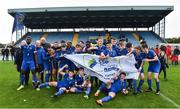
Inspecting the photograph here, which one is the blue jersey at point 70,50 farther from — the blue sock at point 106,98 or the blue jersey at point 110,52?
the blue sock at point 106,98

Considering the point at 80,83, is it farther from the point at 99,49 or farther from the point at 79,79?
the point at 99,49

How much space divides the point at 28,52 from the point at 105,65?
2890 millimetres

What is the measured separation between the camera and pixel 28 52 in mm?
13406

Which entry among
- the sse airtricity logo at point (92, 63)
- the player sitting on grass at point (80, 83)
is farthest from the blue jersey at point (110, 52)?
the player sitting on grass at point (80, 83)

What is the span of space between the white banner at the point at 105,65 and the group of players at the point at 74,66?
182 mm

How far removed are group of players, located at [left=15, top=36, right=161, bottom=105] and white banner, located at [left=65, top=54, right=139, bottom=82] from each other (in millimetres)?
182

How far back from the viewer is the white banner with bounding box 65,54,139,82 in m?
13.0

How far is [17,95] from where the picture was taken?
12.8 m

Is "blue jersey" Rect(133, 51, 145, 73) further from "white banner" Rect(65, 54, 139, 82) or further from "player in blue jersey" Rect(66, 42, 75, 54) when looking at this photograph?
"player in blue jersey" Rect(66, 42, 75, 54)

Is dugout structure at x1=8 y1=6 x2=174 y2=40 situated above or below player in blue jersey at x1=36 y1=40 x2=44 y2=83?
above

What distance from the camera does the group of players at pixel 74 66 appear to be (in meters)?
12.6

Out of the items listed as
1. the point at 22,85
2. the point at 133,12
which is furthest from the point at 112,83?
the point at 133,12

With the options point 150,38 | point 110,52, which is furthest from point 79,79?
point 150,38

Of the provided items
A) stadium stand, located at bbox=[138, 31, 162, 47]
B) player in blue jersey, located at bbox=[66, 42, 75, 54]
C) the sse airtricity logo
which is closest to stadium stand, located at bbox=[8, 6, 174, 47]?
stadium stand, located at bbox=[138, 31, 162, 47]
